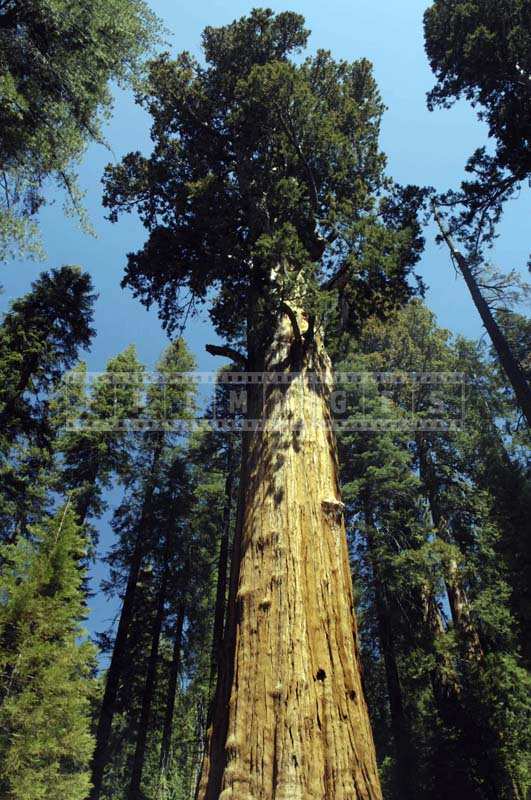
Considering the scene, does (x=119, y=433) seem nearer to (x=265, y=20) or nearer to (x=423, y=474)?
→ (x=423, y=474)

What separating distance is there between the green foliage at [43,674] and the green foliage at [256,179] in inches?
213

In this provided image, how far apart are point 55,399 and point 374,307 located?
1304 cm

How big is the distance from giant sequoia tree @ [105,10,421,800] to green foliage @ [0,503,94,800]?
5.34m

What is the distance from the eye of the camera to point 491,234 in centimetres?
1313

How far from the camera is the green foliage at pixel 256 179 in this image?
7.49 m

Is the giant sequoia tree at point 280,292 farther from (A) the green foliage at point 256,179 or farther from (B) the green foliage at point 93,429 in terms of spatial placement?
(B) the green foliage at point 93,429

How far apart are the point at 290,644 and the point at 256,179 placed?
7.43m

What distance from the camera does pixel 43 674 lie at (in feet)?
27.8

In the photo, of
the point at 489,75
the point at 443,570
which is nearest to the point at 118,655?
the point at 443,570

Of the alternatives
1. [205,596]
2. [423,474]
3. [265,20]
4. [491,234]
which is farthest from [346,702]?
[205,596]

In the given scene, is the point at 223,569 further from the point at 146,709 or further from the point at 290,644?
the point at 290,644

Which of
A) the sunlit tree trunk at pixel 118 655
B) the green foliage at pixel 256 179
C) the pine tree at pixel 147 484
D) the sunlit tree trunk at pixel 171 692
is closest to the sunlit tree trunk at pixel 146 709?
the pine tree at pixel 147 484

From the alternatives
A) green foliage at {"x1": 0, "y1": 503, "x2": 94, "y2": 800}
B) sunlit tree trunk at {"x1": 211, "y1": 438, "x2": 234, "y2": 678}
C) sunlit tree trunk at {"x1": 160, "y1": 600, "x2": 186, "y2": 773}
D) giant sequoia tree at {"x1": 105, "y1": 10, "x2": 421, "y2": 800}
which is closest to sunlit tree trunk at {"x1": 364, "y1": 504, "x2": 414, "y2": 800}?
sunlit tree trunk at {"x1": 211, "y1": 438, "x2": 234, "y2": 678}

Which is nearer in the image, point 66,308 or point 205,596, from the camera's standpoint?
point 66,308
